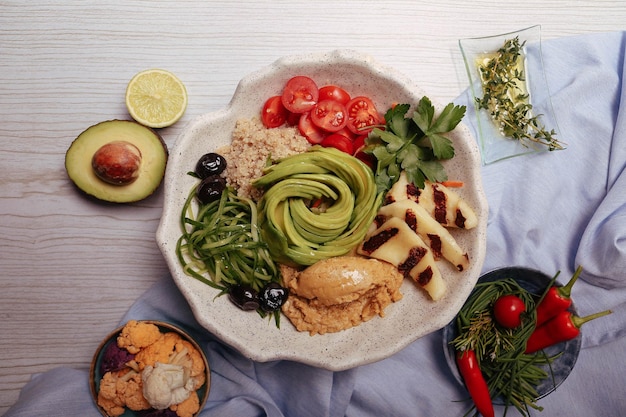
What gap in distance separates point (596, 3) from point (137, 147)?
9.80 ft

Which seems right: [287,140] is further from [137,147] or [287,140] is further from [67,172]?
[67,172]

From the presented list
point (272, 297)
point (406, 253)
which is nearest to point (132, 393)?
point (272, 297)

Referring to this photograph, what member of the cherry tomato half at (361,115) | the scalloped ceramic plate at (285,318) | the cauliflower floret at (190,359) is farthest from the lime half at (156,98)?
the cauliflower floret at (190,359)

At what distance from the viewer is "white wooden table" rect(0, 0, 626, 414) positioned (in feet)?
10.4

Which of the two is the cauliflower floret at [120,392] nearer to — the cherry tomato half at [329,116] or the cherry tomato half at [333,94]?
the cherry tomato half at [329,116]

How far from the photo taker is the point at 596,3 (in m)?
3.49

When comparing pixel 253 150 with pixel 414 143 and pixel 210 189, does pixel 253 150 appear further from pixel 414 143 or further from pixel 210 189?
pixel 414 143

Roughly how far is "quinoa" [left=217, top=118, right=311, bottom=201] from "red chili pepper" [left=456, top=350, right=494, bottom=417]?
144 cm

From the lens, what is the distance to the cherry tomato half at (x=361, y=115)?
Answer: 2.77 metres

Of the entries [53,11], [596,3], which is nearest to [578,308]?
[596,3]

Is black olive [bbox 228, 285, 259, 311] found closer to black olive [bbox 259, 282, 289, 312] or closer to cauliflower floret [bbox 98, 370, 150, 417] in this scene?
black olive [bbox 259, 282, 289, 312]

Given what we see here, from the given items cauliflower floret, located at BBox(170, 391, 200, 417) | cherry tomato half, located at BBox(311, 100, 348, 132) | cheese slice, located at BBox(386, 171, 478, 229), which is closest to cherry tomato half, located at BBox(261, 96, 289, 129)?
cherry tomato half, located at BBox(311, 100, 348, 132)

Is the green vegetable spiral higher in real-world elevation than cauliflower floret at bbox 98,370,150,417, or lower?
higher

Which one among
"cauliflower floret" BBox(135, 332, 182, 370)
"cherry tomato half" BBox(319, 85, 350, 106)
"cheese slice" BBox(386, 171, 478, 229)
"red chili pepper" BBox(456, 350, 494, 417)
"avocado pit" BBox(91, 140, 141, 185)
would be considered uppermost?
"cherry tomato half" BBox(319, 85, 350, 106)
